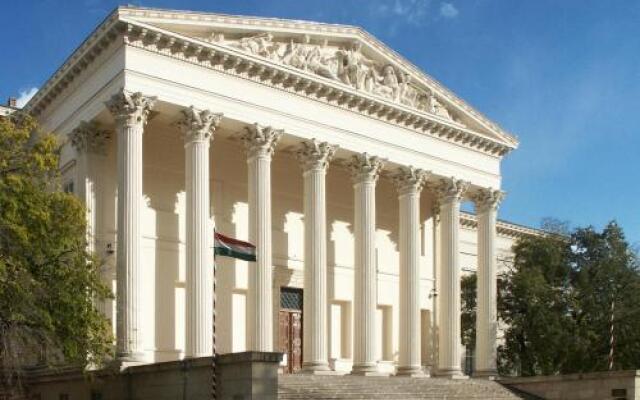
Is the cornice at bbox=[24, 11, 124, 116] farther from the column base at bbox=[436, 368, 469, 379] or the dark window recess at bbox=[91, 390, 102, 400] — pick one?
the column base at bbox=[436, 368, 469, 379]

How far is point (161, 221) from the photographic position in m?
34.4

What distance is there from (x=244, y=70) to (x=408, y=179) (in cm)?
960

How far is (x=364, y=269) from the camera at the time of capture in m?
35.4

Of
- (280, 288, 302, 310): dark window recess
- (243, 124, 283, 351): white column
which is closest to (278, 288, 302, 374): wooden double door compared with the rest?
(280, 288, 302, 310): dark window recess

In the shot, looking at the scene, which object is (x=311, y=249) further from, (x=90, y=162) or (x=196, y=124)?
(x=90, y=162)

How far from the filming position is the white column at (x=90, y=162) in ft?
103

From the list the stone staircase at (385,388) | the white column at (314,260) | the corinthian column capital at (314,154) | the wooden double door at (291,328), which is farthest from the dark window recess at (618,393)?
the corinthian column capital at (314,154)

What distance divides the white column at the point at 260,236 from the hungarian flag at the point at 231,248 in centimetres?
514

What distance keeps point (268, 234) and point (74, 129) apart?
7.87 meters

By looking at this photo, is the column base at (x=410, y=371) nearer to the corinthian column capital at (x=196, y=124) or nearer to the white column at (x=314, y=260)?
the white column at (x=314, y=260)

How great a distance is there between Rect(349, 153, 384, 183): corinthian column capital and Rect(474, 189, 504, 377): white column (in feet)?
25.6

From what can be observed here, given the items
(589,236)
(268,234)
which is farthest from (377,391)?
(589,236)

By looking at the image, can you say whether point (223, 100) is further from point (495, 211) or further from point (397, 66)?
point (495, 211)

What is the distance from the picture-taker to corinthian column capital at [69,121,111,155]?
31609 mm
